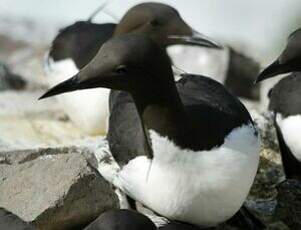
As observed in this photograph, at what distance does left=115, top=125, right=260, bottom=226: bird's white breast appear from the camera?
6.04 metres

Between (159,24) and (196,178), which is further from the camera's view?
(159,24)

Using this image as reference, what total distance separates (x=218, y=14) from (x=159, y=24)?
11.5 meters

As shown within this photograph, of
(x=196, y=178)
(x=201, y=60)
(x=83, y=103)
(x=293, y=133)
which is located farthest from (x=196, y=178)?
(x=201, y=60)

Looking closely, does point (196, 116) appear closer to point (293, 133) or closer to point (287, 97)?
point (293, 133)

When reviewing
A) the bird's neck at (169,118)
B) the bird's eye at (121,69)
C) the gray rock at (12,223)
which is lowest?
the gray rock at (12,223)

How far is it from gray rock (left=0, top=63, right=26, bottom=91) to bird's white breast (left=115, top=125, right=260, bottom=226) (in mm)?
4106

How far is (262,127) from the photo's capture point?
26.4ft

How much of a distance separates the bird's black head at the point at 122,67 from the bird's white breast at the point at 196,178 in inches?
14.2

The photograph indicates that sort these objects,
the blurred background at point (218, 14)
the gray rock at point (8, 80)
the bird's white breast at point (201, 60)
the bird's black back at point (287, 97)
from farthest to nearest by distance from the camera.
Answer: the blurred background at point (218, 14) < the bird's white breast at point (201, 60) < the gray rock at point (8, 80) < the bird's black back at point (287, 97)

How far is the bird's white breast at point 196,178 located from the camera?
604cm

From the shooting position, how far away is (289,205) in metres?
6.77

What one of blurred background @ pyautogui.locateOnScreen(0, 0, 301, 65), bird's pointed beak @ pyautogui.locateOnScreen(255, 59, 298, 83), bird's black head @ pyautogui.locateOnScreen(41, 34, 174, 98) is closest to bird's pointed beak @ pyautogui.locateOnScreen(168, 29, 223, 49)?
bird's pointed beak @ pyautogui.locateOnScreen(255, 59, 298, 83)

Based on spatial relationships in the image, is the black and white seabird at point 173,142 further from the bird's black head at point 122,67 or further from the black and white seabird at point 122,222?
the black and white seabird at point 122,222

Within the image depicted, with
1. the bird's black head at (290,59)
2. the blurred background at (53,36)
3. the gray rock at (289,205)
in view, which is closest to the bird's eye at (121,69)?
the bird's black head at (290,59)
